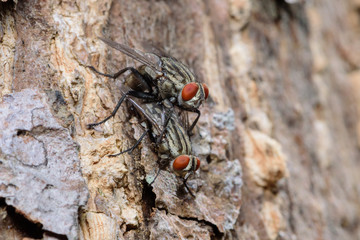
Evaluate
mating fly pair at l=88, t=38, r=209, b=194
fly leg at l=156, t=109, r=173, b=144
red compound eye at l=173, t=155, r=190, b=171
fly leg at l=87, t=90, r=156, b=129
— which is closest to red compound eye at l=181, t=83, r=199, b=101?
mating fly pair at l=88, t=38, r=209, b=194

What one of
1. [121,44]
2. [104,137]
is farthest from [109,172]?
[121,44]

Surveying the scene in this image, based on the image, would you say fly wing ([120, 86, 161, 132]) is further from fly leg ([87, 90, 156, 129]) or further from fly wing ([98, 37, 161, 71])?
fly wing ([98, 37, 161, 71])

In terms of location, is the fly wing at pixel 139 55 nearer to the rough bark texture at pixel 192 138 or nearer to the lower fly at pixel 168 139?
the rough bark texture at pixel 192 138

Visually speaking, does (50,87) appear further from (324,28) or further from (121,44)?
(324,28)

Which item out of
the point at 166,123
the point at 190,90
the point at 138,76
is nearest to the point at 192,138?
the point at 166,123

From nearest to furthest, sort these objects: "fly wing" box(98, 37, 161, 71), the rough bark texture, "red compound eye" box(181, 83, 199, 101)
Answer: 1. the rough bark texture
2. "fly wing" box(98, 37, 161, 71)
3. "red compound eye" box(181, 83, 199, 101)

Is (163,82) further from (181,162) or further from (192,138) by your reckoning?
(181,162)

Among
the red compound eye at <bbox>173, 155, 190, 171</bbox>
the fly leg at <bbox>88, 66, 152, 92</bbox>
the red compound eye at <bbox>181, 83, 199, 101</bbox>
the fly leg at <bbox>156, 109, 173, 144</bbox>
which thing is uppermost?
the fly leg at <bbox>88, 66, 152, 92</bbox>
